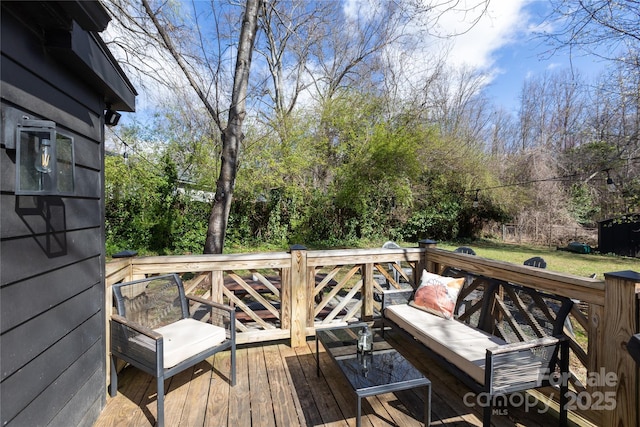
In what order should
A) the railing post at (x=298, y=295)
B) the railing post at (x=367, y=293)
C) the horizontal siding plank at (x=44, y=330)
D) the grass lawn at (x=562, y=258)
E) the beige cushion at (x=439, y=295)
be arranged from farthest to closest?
1. the grass lawn at (x=562, y=258)
2. the railing post at (x=367, y=293)
3. the railing post at (x=298, y=295)
4. the beige cushion at (x=439, y=295)
5. the horizontal siding plank at (x=44, y=330)

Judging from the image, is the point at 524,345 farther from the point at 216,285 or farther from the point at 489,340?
the point at 216,285

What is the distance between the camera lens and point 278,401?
2.10m

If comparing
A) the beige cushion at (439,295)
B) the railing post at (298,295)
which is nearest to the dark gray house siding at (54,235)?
the railing post at (298,295)

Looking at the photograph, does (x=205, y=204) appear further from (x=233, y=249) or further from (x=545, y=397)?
(x=545, y=397)

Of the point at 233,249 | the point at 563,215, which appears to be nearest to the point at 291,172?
the point at 233,249

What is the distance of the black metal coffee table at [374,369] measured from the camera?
167cm

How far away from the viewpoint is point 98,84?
6.28 ft

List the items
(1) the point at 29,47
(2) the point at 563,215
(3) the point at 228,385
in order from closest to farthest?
(1) the point at 29,47 < (3) the point at 228,385 < (2) the point at 563,215

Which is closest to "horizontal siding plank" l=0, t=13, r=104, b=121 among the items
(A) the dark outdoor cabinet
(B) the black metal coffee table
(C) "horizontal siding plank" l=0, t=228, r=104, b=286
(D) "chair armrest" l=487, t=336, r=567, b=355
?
(C) "horizontal siding plank" l=0, t=228, r=104, b=286

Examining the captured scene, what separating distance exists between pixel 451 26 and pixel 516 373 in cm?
274

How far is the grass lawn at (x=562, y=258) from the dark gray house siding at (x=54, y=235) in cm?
782

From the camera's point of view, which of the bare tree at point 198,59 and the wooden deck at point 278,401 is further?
the bare tree at point 198,59

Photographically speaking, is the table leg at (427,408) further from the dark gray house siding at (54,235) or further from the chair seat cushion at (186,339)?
the dark gray house siding at (54,235)

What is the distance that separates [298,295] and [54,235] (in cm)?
193
